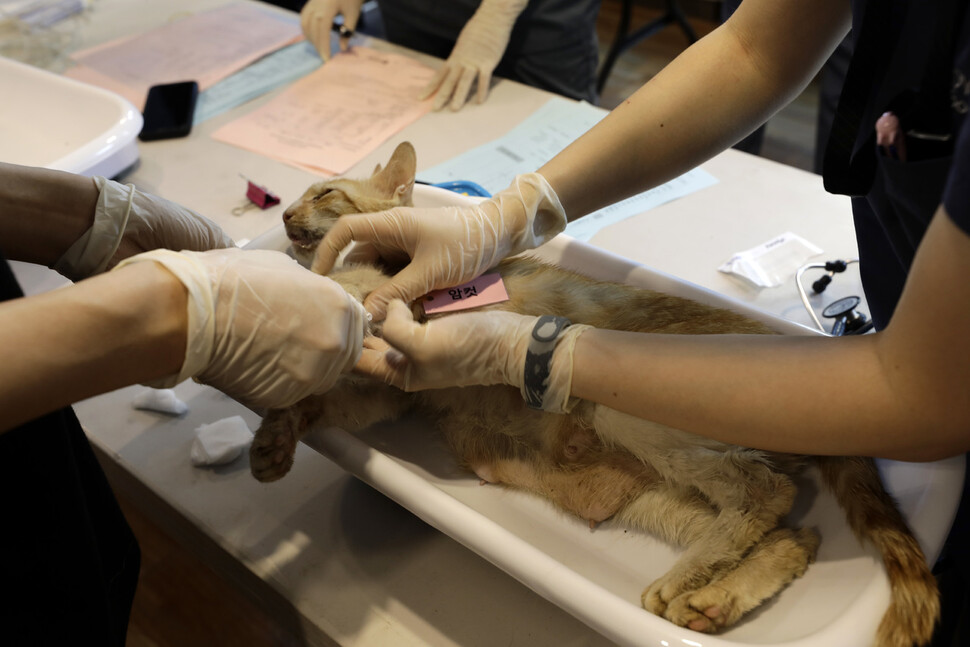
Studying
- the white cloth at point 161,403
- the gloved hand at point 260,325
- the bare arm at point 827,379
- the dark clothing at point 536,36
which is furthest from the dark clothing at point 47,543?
the dark clothing at point 536,36

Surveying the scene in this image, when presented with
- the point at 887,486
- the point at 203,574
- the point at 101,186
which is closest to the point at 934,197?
the point at 887,486

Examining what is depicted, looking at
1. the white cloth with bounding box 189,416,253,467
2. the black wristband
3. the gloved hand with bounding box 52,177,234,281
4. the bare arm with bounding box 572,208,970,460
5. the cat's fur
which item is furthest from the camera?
the white cloth with bounding box 189,416,253,467

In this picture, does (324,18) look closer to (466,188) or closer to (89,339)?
(466,188)

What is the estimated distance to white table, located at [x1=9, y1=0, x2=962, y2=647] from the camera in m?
1.16

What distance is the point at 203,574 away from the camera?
1.91 metres

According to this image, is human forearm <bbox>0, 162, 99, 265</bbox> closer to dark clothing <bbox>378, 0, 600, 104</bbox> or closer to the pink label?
the pink label

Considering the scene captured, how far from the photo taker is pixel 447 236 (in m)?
1.29

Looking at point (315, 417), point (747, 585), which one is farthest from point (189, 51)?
point (747, 585)

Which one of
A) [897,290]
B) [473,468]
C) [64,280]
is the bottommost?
[64,280]

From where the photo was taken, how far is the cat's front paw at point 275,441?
116 centimetres

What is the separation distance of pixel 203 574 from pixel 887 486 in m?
1.72

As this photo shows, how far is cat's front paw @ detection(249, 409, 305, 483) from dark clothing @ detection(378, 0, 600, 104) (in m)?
1.84

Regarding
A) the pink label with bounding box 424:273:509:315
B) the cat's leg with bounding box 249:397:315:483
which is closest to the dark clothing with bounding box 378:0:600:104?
the pink label with bounding box 424:273:509:315

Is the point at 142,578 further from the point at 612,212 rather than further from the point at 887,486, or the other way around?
the point at 887,486
